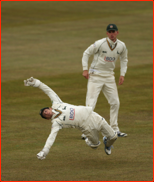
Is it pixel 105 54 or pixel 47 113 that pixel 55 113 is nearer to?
pixel 47 113

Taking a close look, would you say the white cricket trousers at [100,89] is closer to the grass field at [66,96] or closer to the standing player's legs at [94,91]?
the standing player's legs at [94,91]

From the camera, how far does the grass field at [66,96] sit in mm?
8148

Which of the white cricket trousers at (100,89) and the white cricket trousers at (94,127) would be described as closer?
Result: the white cricket trousers at (94,127)

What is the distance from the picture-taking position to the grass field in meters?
8.15

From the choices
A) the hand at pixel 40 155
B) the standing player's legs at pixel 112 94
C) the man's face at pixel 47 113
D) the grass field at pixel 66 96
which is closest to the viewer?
the hand at pixel 40 155

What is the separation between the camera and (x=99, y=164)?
8383 mm

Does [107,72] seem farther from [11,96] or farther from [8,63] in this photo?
[8,63]

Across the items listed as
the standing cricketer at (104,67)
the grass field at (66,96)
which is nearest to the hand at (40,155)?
the grass field at (66,96)

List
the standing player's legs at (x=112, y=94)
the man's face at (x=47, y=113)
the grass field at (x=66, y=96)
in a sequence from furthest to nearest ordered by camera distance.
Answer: the standing player's legs at (x=112, y=94) < the grass field at (x=66, y=96) < the man's face at (x=47, y=113)

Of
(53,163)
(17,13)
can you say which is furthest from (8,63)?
(17,13)

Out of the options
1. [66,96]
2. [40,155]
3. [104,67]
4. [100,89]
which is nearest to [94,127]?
[40,155]

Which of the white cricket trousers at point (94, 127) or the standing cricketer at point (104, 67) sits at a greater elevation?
the standing cricketer at point (104, 67)

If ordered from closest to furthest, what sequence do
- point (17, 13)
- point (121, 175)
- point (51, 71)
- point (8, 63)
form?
point (121, 175) → point (51, 71) → point (8, 63) → point (17, 13)

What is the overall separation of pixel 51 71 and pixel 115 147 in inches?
404
